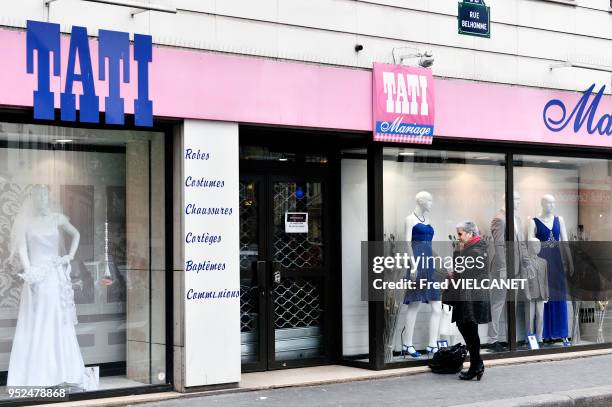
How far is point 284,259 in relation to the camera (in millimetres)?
11188

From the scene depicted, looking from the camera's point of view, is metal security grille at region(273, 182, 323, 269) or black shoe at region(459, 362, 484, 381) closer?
black shoe at region(459, 362, 484, 381)

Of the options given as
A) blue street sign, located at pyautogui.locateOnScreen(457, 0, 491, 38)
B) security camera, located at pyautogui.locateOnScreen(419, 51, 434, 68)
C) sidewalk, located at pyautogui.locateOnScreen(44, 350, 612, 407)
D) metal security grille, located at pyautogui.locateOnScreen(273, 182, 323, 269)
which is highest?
blue street sign, located at pyautogui.locateOnScreen(457, 0, 491, 38)

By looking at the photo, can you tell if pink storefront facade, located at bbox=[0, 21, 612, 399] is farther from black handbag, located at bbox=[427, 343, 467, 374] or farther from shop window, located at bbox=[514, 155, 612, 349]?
black handbag, located at bbox=[427, 343, 467, 374]

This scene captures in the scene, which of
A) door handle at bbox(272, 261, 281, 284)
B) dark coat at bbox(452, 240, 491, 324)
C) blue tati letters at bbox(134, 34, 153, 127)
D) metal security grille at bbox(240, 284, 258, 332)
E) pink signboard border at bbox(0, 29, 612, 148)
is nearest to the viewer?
pink signboard border at bbox(0, 29, 612, 148)

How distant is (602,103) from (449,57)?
2666 mm

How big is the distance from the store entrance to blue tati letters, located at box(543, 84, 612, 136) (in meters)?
3.05

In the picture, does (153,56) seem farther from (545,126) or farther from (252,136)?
(545,126)

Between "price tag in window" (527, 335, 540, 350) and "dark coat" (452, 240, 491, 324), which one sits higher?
"dark coat" (452, 240, 491, 324)

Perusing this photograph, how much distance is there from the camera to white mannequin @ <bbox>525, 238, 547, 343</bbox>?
12.7m

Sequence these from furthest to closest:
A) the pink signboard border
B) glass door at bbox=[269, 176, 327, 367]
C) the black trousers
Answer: glass door at bbox=[269, 176, 327, 367]
the black trousers
the pink signboard border

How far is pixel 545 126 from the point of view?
12242mm

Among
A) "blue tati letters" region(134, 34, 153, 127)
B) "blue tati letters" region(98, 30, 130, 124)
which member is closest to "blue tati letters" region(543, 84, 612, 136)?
"blue tati letters" region(134, 34, 153, 127)

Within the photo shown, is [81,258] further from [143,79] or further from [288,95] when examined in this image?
[288,95]

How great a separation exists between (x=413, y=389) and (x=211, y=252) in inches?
101
